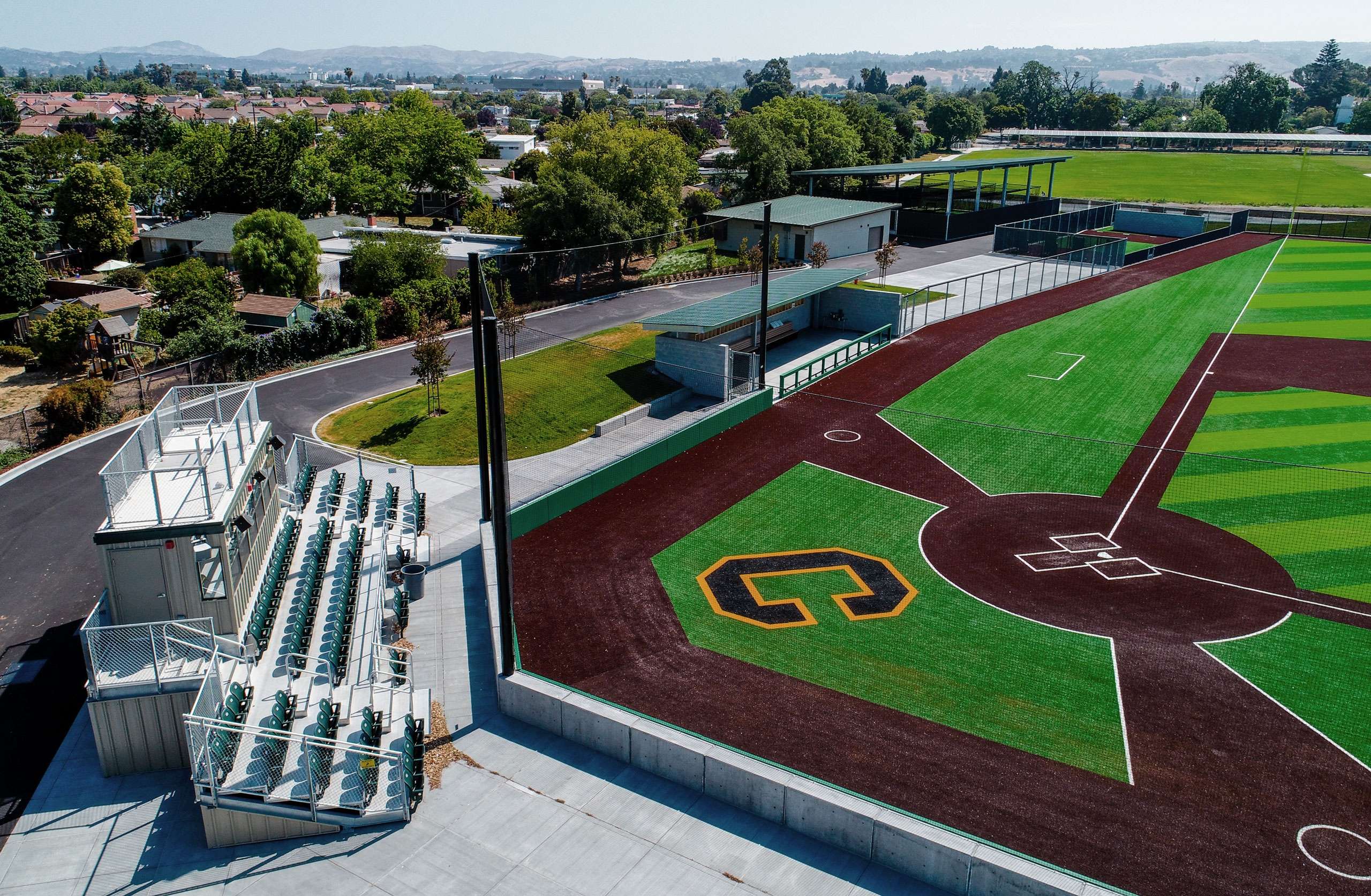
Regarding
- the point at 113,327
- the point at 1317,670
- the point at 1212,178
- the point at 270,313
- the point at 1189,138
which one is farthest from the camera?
the point at 1189,138

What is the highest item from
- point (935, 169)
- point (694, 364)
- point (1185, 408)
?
point (935, 169)

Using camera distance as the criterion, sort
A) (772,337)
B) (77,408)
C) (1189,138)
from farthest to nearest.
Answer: (1189,138) < (772,337) < (77,408)

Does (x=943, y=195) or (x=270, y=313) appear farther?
(x=943, y=195)

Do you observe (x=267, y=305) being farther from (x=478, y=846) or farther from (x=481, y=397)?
(x=478, y=846)

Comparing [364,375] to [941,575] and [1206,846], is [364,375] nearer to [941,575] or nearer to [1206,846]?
[941,575]

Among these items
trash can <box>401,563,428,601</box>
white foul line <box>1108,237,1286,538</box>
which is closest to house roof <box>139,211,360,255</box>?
trash can <box>401,563,428,601</box>

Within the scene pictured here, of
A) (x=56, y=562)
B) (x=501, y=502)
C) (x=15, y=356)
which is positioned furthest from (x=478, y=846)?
(x=15, y=356)

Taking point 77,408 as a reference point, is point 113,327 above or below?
above
